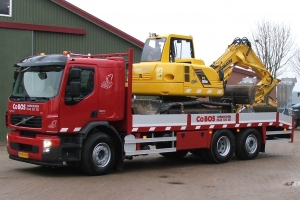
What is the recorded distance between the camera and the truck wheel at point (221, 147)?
48.0 feet

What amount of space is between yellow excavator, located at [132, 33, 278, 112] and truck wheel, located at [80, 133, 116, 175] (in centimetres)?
259

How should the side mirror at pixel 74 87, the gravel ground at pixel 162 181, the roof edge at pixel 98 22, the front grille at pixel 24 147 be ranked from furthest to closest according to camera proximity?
the roof edge at pixel 98 22 → the front grille at pixel 24 147 → the side mirror at pixel 74 87 → the gravel ground at pixel 162 181

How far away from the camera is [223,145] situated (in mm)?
15195

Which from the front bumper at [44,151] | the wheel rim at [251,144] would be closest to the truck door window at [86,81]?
the front bumper at [44,151]

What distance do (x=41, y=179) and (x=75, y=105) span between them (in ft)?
6.08

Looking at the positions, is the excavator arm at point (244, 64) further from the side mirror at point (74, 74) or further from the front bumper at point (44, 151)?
the front bumper at point (44, 151)

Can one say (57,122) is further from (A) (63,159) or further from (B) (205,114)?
(B) (205,114)

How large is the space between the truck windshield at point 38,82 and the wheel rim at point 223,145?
18.5 ft

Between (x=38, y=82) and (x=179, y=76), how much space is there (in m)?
4.10

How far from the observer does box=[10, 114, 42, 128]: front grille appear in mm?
11521

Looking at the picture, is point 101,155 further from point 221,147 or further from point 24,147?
point 221,147

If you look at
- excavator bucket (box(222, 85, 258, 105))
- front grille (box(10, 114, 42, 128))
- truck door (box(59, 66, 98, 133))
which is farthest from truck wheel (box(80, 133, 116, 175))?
excavator bucket (box(222, 85, 258, 105))

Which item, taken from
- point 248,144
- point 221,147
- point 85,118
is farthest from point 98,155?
point 248,144

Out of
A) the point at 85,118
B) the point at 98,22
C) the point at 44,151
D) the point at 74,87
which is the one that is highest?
the point at 98,22
